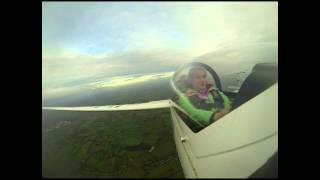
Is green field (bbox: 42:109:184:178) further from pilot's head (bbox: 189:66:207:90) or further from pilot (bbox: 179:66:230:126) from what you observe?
pilot's head (bbox: 189:66:207:90)

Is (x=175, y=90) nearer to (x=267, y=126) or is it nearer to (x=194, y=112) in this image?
(x=194, y=112)

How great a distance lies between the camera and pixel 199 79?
3.50 m

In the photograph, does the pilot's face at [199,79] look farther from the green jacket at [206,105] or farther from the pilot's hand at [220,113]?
the pilot's hand at [220,113]

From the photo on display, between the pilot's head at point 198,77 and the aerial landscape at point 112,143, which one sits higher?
the pilot's head at point 198,77

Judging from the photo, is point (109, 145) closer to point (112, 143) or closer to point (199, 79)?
point (112, 143)

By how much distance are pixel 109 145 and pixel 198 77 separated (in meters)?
1.08

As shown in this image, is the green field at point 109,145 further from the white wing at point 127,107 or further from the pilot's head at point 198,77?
the pilot's head at point 198,77

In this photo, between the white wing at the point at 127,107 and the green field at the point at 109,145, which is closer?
the green field at the point at 109,145

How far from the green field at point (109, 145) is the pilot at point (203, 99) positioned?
32cm

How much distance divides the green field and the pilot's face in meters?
0.45

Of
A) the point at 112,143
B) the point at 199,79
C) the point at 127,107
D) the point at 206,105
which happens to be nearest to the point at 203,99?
the point at 206,105

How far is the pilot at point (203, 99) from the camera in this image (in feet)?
11.4

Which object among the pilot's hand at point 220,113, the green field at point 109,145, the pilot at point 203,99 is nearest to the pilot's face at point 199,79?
the pilot at point 203,99

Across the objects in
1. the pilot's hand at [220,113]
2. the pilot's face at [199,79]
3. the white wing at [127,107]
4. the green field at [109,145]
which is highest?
the pilot's face at [199,79]
